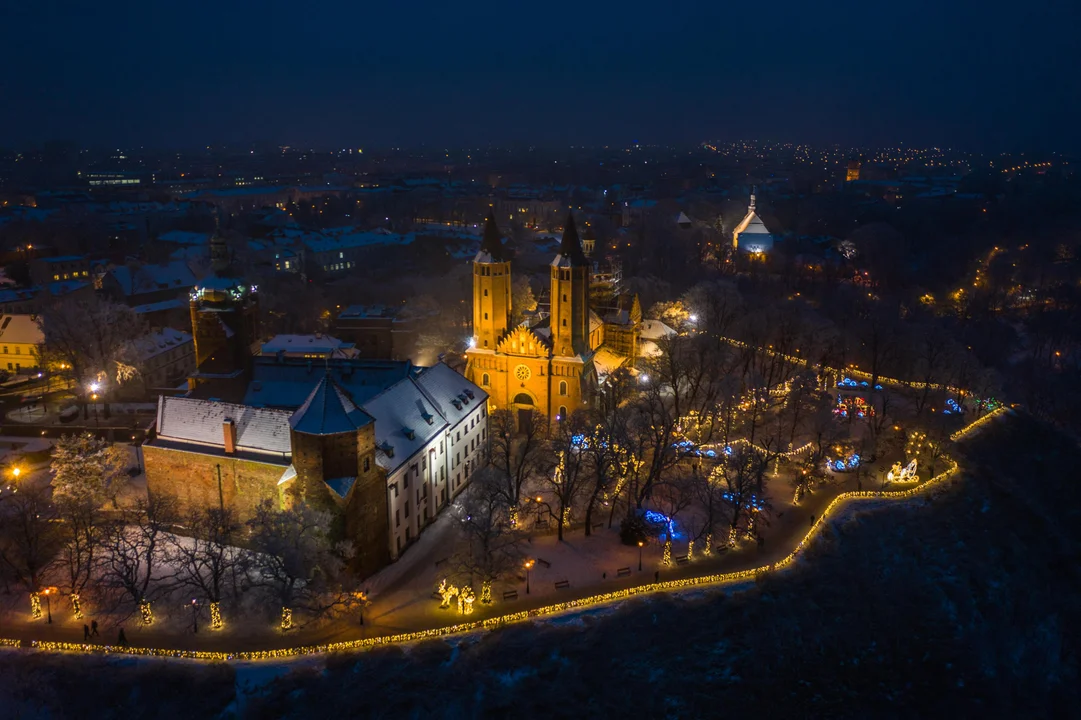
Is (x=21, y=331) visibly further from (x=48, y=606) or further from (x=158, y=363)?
(x=48, y=606)

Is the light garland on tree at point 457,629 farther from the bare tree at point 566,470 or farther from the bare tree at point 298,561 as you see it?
the bare tree at point 566,470

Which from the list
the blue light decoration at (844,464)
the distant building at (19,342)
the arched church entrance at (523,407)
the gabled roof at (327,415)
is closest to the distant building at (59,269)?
the distant building at (19,342)

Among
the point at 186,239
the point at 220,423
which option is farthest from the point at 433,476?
the point at 186,239

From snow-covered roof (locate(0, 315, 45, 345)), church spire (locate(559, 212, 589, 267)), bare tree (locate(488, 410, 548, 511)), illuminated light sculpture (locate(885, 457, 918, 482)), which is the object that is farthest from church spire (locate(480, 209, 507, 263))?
snow-covered roof (locate(0, 315, 45, 345))

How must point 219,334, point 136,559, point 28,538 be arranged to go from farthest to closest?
point 219,334
point 136,559
point 28,538

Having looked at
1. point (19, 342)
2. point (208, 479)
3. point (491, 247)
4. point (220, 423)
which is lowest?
point (208, 479)

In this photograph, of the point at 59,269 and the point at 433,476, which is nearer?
the point at 433,476

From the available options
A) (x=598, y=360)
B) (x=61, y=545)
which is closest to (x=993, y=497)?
(x=598, y=360)
